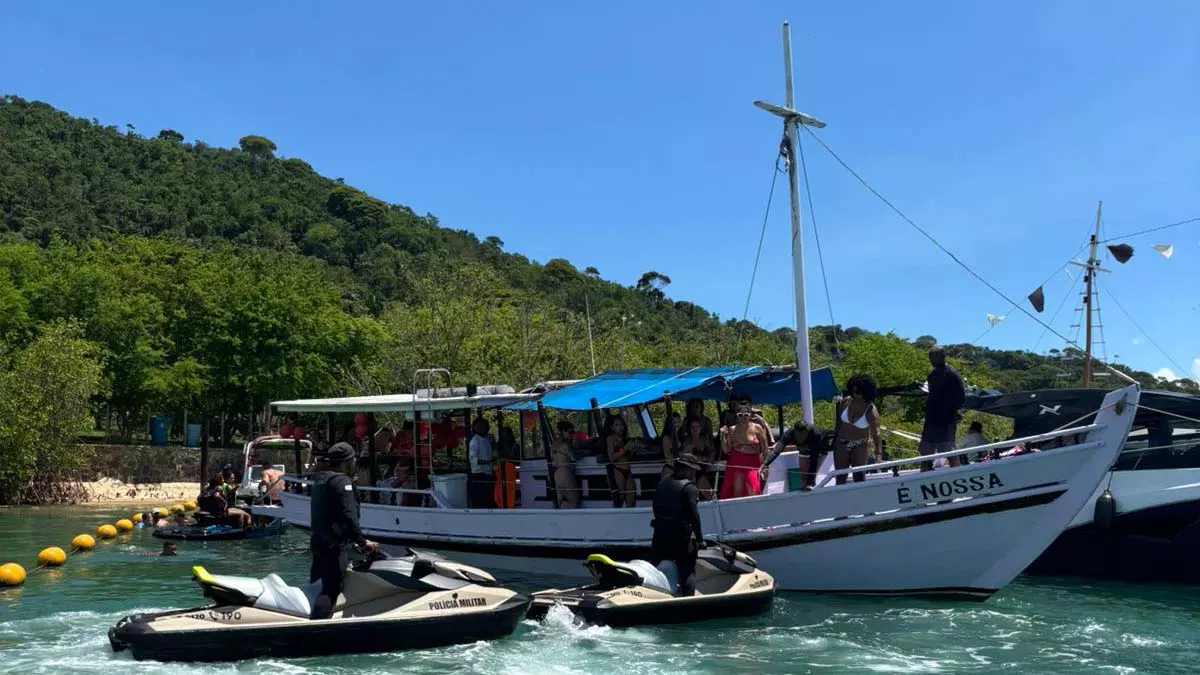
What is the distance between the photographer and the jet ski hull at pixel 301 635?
1047 centimetres

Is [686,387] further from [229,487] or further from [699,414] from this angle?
[229,487]

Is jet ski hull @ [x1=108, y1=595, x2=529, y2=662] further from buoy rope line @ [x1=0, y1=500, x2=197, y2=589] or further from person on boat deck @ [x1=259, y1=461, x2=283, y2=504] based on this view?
person on boat deck @ [x1=259, y1=461, x2=283, y2=504]

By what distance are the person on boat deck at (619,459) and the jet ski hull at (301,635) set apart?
462cm

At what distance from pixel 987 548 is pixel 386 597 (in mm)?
8286

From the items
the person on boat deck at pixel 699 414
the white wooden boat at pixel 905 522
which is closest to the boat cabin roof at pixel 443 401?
the white wooden boat at pixel 905 522

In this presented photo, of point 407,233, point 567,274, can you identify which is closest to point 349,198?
point 407,233

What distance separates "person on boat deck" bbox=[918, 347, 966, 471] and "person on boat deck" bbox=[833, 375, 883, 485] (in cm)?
73

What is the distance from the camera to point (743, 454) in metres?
15.7

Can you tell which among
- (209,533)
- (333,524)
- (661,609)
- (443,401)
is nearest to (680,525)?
(661,609)

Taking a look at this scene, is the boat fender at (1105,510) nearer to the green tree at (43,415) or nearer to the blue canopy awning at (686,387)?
the blue canopy awning at (686,387)

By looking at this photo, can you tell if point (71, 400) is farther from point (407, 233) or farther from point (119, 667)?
point (407, 233)

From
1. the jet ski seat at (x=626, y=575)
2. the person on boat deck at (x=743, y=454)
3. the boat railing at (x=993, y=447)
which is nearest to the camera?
the jet ski seat at (x=626, y=575)

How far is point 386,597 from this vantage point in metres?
11.7

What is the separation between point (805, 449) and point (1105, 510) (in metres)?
6.64
